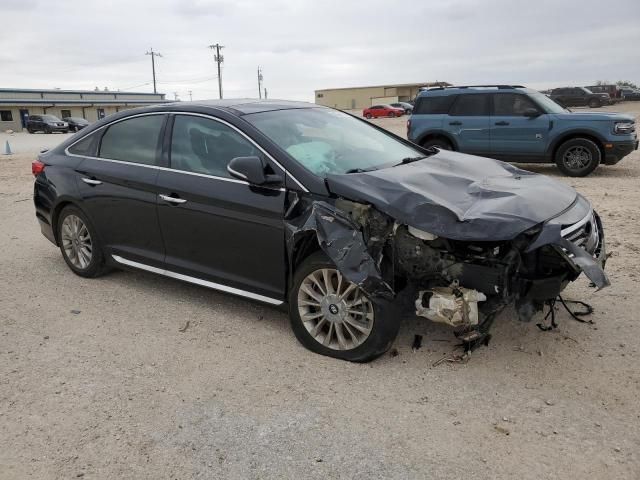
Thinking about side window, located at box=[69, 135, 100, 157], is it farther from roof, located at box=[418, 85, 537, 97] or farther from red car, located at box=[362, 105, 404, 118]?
red car, located at box=[362, 105, 404, 118]

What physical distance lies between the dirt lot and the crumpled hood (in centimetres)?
97

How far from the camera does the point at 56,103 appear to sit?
200 feet

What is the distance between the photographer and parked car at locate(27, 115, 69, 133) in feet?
142

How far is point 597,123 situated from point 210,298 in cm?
906

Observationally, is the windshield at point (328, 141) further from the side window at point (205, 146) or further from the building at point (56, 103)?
the building at point (56, 103)

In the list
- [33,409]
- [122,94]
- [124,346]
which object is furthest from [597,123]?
[122,94]

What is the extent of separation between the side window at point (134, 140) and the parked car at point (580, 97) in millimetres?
39874

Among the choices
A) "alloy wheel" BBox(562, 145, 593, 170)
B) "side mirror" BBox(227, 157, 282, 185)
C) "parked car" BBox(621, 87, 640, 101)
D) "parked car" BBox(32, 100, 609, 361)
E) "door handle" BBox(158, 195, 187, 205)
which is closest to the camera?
"parked car" BBox(32, 100, 609, 361)

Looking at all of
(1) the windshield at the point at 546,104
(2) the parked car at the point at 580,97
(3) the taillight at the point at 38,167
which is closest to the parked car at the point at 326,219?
(3) the taillight at the point at 38,167

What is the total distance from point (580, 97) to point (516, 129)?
33.9m

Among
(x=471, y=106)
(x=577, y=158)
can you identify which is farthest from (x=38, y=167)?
(x=577, y=158)

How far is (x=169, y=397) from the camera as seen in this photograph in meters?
3.40

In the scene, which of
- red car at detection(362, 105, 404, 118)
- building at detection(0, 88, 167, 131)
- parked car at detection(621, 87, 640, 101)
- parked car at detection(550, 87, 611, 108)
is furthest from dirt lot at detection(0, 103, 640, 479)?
parked car at detection(621, 87, 640, 101)

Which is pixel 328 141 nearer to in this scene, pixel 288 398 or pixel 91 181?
pixel 288 398
